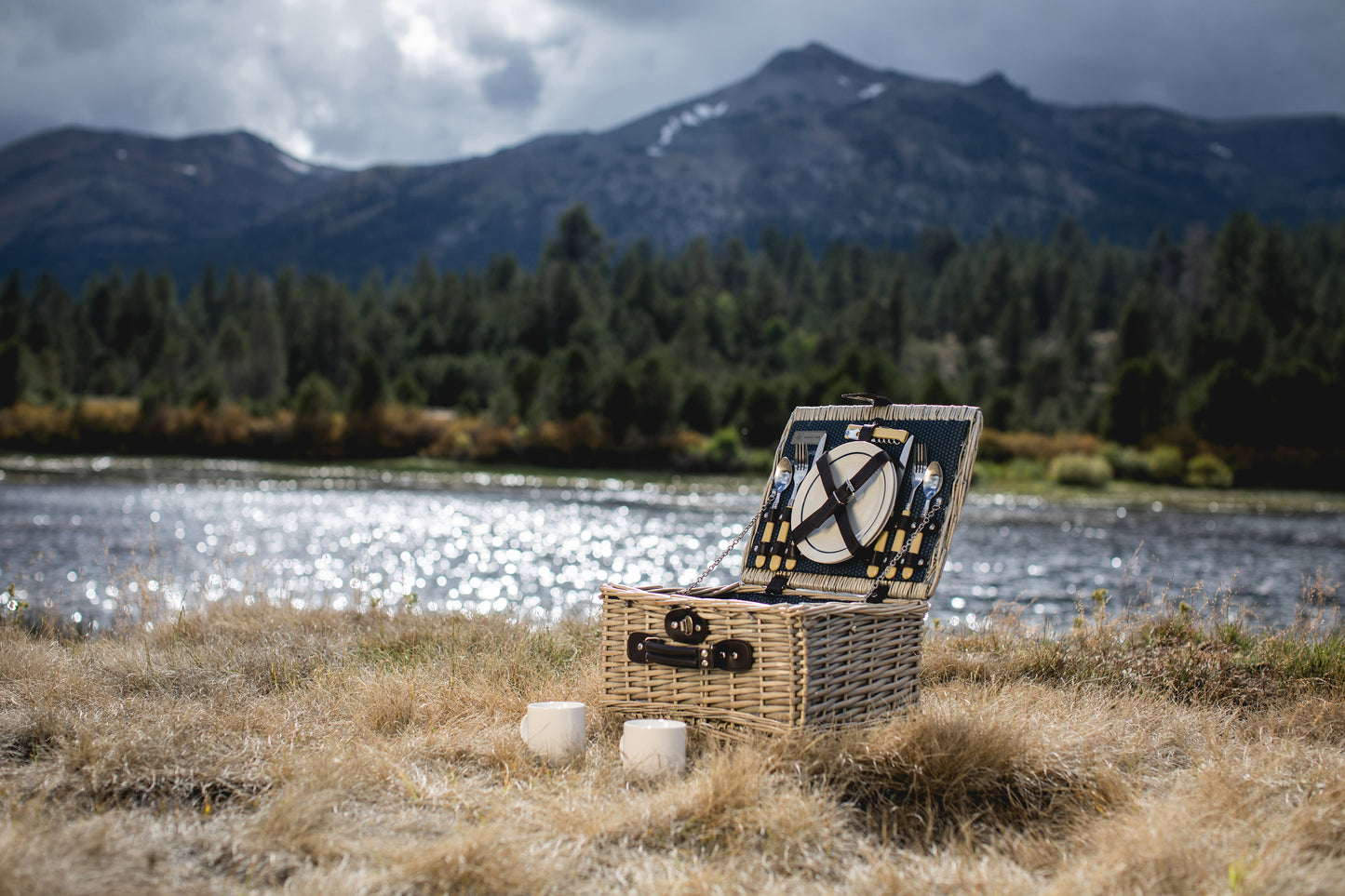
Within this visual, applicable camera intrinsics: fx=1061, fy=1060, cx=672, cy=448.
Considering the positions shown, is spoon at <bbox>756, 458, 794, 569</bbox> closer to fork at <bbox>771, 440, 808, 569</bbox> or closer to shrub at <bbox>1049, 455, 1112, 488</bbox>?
fork at <bbox>771, 440, 808, 569</bbox>

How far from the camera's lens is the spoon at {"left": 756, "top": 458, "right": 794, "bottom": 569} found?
5773mm

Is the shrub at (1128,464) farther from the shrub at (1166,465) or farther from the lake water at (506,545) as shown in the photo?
the lake water at (506,545)

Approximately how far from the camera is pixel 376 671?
6.25 metres

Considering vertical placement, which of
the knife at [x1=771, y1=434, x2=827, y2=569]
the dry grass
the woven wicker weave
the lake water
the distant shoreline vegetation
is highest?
the distant shoreline vegetation

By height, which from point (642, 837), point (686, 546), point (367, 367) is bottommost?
point (686, 546)

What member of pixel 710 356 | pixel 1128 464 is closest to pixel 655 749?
pixel 1128 464

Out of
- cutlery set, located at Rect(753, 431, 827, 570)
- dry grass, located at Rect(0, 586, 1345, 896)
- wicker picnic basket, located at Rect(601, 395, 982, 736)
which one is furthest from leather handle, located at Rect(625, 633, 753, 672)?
cutlery set, located at Rect(753, 431, 827, 570)

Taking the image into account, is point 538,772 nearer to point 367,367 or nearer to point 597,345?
point 367,367

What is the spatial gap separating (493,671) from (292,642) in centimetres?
165

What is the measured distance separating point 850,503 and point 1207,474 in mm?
64279

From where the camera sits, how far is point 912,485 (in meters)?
5.39

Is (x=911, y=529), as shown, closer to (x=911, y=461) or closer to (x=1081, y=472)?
(x=911, y=461)

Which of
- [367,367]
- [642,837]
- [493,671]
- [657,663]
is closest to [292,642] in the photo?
[493,671]

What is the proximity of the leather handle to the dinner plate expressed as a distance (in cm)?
92
